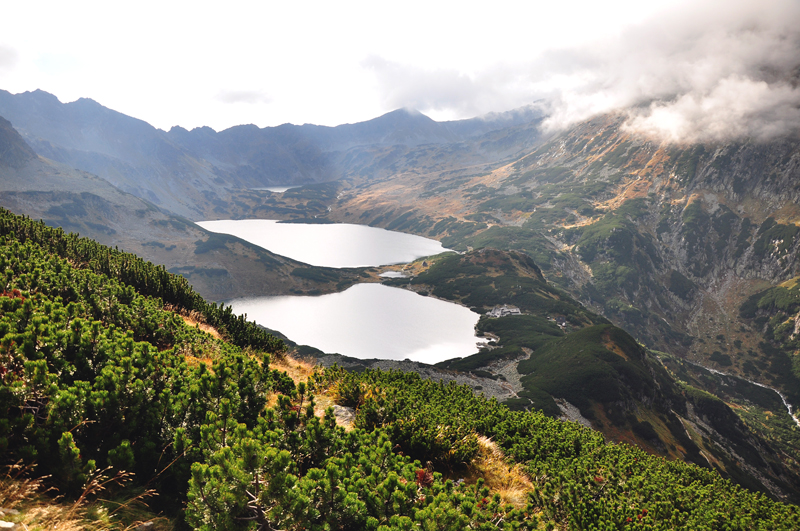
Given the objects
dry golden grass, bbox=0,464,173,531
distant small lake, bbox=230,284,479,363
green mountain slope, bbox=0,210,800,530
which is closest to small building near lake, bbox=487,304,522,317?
distant small lake, bbox=230,284,479,363

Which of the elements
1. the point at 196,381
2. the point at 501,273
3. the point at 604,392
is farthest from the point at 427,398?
the point at 501,273

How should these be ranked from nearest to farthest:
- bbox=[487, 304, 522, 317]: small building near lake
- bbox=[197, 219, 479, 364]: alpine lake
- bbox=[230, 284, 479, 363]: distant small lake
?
1. bbox=[197, 219, 479, 364]: alpine lake
2. bbox=[230, 284, 479, 363]: distant small lake
3. bbox=[487, 304, 522, 317]: small building near lake

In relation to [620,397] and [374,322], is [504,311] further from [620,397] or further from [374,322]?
[620,397]

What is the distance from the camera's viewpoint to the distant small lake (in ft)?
395

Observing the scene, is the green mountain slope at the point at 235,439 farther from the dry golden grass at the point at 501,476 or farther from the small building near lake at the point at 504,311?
the small building near lake at the point at 504,311

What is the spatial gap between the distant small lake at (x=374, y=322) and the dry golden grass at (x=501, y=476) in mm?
102639

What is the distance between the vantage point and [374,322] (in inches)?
5674

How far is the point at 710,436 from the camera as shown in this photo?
96625 mm

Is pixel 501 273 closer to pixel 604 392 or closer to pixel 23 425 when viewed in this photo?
pixel 604 392

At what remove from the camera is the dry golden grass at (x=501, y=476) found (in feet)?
32.5

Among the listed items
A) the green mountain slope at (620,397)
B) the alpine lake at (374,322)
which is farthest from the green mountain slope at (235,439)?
the alpine lake at (374,322)

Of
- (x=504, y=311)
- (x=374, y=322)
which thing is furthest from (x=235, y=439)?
Answer: (x=504, y=311)

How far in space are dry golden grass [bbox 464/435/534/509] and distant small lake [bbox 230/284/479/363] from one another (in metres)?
103

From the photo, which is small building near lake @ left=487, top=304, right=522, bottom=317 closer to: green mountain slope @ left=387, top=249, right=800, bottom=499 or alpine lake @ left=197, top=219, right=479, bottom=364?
alpine lake @ left=197, top=219, right=479, bottom=364
